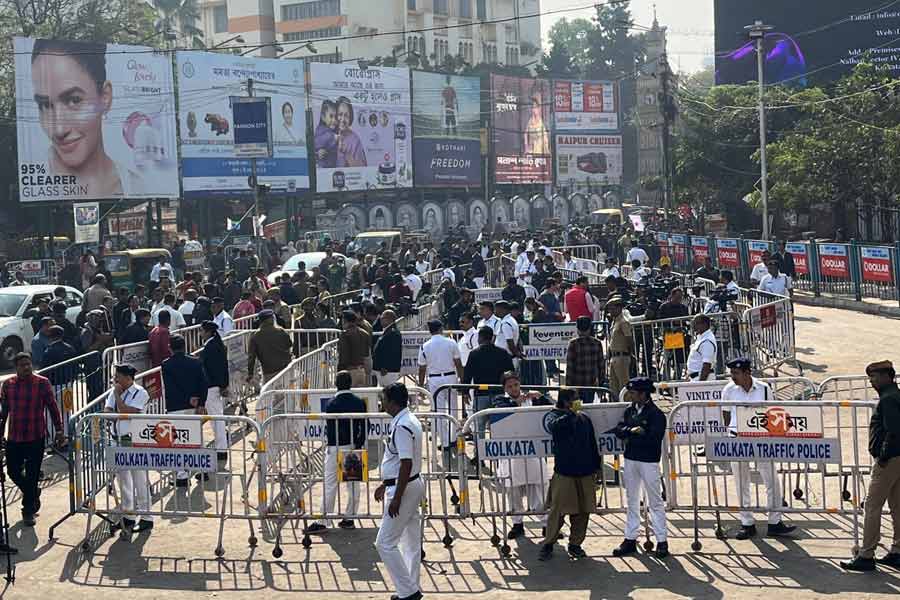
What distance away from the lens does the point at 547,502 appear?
34.0 ft

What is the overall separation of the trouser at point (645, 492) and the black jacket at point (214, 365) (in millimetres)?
5580

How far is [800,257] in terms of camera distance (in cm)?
3306

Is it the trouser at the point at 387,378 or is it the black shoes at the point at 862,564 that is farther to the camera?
the trouser at the point at 387,378

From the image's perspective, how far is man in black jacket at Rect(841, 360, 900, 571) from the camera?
30.8 ft

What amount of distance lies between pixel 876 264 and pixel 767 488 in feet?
66.3

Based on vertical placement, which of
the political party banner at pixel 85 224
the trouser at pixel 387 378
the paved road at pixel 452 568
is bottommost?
the paved road at pixel 452 568

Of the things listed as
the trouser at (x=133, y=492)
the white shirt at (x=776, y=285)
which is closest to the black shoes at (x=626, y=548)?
the trouser at (x=133, y=492)

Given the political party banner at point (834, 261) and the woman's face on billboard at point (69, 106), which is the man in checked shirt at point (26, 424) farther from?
the woman's face on billboard at point (69, 106)

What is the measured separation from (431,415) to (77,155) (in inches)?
1522

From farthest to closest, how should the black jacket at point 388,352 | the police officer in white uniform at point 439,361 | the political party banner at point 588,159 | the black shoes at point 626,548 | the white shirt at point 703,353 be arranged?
1. the political party banner at point 588,159
2. the black jacket at point 388,352
3. the police officer in white uniform at point 439,361
4. the white shirt at point 703,353
5. the black shoes at point 626,548

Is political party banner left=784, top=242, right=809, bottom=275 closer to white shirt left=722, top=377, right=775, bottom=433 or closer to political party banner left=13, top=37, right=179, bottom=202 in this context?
white shirt left=722, top=377, right=775, bottom=433

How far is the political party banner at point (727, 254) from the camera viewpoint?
37062 mm

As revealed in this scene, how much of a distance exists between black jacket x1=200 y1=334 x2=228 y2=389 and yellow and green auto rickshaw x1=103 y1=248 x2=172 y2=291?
752 inches

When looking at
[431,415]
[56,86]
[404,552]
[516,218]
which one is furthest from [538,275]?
[516,218]
